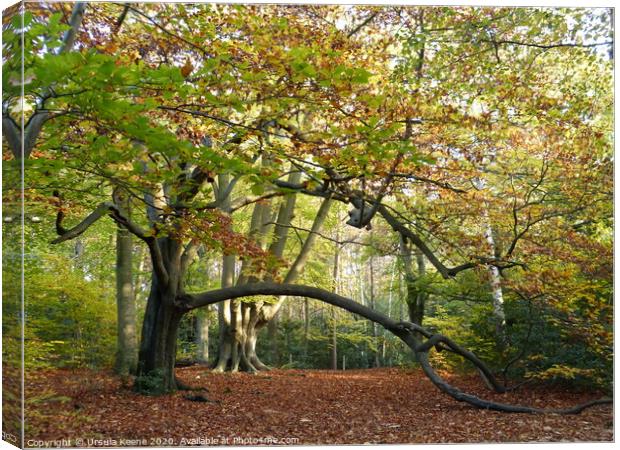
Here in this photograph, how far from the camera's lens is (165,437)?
466 cm

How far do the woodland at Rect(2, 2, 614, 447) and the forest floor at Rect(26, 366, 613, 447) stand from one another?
0.10 ft

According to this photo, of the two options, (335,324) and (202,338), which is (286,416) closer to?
(202,338)

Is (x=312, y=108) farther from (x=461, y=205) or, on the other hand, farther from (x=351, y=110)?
(x=461, y=205)

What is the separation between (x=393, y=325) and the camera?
597cm

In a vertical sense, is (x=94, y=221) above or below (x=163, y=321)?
above

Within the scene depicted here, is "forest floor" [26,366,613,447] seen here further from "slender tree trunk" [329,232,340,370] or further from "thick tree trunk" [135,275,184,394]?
"slender tree trunk" [329,232,340,370]

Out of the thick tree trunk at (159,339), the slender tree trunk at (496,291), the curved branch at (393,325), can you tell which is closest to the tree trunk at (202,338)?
the thick tree trunk at (159,339)

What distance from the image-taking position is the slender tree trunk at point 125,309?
6.51m

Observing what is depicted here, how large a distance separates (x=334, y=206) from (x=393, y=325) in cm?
173

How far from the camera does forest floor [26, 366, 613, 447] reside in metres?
4.66

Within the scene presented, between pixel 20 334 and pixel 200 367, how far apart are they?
3.06 m

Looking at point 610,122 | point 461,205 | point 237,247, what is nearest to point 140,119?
point 237,247

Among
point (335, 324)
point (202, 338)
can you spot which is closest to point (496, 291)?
point (335, 324)

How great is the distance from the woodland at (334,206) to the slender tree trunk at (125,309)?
26mm
